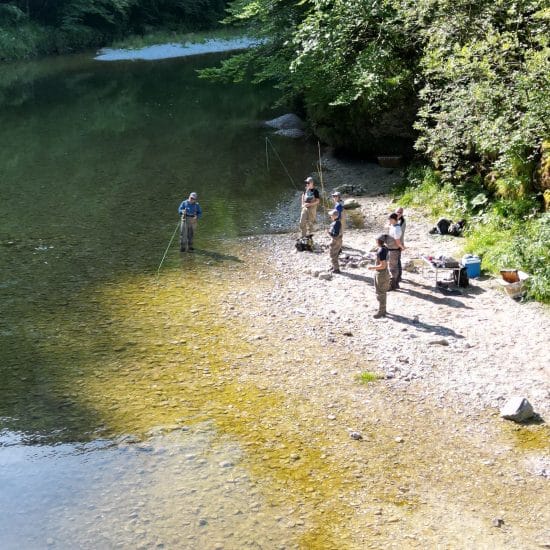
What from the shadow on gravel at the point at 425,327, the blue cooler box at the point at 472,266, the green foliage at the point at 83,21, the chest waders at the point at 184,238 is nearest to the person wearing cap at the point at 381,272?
the shadow on gravel at the point at 425,327

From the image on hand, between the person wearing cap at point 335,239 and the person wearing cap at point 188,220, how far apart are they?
4.37 metres

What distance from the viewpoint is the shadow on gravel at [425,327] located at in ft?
49.4

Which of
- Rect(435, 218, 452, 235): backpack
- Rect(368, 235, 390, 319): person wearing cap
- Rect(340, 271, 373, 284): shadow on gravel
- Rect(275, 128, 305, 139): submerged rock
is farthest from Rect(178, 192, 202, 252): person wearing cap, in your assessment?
Rect(275, 128, 305, 139): submerged rock

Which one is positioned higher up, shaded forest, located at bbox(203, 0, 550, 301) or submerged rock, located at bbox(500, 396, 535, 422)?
shaded forest, located at bbox(203, 0, 550, 301)

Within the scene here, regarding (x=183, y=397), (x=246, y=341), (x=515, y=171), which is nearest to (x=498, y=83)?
(x=515, y=171)

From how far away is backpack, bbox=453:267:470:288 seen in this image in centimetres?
1697

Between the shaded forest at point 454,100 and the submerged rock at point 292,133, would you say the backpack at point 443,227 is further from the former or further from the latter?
the submerged rock at point 292,133

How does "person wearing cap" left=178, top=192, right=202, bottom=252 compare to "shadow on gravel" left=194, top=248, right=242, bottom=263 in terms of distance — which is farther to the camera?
"person wearing cap" left=178, top=192, right=202, bottom=252

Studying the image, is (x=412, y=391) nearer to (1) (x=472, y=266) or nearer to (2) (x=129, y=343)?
(1) (x=472, y=266)

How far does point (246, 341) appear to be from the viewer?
15.5m

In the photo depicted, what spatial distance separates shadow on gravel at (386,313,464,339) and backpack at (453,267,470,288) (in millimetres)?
2006

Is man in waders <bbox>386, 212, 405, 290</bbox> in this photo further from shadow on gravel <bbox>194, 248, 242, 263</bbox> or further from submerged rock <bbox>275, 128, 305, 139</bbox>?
submerged rock <bbox>275, 128, 305, 139</bbox>

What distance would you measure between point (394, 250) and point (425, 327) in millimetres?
2443

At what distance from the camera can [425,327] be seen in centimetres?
1542
